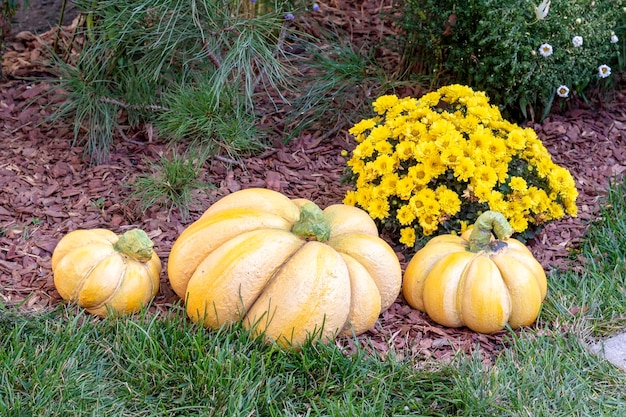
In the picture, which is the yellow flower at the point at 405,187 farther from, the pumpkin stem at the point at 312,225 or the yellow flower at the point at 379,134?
the pumpkin stem at the point at 312,225

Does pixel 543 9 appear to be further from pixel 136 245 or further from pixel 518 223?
pixel 136 245

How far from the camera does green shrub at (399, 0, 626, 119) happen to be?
4047 mm

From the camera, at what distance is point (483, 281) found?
9.75 ft

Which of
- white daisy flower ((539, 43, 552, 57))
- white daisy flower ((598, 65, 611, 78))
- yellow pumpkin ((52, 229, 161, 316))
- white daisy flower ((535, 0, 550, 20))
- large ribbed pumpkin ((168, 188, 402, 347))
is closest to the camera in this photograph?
large ribbed pumpkin ((168, 188, 402, 347))

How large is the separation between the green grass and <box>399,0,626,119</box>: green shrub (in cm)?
166

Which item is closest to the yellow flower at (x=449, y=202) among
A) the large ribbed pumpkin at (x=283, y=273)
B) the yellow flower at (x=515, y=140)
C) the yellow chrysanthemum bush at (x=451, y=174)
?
the yellow chrysanthemum bush at (x=451, y=174)

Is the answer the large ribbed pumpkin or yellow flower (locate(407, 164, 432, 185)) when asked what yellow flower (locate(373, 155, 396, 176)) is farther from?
the large ribbed pumpkin

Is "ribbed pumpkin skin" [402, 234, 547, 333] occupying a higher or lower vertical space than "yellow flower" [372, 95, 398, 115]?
lower

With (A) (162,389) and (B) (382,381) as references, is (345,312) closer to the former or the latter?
(B) (382,381)

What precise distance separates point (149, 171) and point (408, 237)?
1.44 metres

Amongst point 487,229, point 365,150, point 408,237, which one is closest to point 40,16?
point 365,150

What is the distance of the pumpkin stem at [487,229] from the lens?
3.00 metres

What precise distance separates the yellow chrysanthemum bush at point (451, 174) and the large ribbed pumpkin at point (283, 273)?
46 cm

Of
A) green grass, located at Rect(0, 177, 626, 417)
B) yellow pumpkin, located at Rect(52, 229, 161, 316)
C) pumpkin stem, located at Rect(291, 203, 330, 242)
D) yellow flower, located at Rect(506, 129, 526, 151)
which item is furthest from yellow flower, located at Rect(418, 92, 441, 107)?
yellow pumpkin, located at Rect(52, 229, 161, 316)
